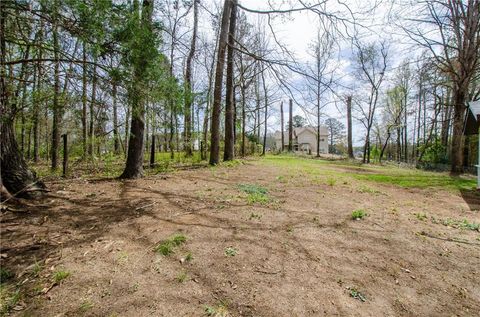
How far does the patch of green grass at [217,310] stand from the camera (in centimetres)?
181

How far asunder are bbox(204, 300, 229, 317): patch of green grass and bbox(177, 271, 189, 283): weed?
1.16 feet

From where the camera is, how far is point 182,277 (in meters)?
2.16

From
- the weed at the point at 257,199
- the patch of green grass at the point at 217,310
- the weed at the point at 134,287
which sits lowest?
the patch of green grass at the point at 217,310

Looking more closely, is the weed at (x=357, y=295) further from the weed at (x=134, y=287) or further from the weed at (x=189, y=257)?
the weed at (x=134, y=287)

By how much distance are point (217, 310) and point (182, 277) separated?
18.5 inches

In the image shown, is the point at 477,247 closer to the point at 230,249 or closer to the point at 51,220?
the point at 230,249

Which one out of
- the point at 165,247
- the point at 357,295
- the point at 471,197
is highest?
the point at 165,247

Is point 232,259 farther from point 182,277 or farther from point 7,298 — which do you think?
point 7,298

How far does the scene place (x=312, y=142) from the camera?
46969mm

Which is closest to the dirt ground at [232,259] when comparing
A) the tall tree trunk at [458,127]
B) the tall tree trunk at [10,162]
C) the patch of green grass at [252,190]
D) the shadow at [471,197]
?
the tall tree trunk at [10,162]

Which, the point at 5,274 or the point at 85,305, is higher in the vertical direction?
the point at 5,274

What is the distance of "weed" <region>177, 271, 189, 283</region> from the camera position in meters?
2.13

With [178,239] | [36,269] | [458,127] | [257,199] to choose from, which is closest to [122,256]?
[178,239]

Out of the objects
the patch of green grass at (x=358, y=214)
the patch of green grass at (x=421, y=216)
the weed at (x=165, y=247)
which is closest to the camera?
the weed at (x=165, y=247)
